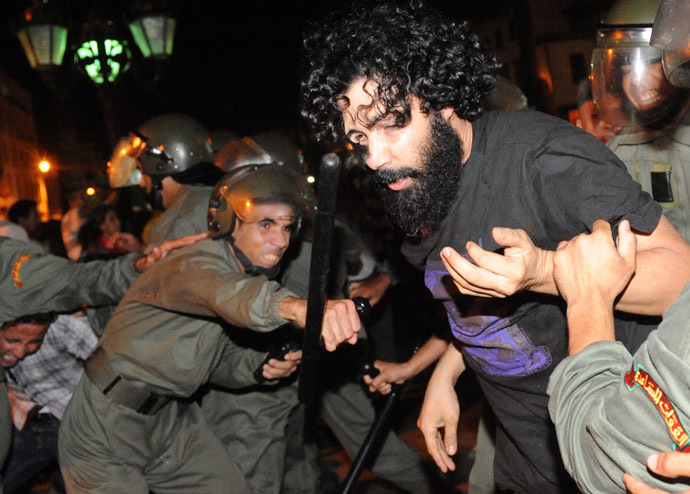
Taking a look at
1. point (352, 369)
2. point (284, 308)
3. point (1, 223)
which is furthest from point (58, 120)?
point (284, 308)

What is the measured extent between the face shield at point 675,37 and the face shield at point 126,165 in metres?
4.32

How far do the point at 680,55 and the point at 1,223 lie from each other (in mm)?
5030

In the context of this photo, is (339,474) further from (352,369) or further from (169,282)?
(169,282)

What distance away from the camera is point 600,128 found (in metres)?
4.22

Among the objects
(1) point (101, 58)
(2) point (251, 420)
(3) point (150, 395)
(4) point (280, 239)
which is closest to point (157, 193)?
(1) point (101, 58)

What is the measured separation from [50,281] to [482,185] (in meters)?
2.69

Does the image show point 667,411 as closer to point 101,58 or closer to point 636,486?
point 636,486

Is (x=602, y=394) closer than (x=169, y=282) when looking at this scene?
Yes

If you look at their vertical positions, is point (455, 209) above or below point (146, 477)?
above

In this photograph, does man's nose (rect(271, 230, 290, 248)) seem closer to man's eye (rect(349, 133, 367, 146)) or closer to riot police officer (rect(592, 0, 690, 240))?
man's eye (rect(349, 133, 367, 146))

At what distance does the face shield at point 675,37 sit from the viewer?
2.03m

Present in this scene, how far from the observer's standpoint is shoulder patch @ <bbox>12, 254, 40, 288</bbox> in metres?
3.68

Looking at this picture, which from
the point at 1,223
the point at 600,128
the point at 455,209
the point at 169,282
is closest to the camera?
the point at 455,209

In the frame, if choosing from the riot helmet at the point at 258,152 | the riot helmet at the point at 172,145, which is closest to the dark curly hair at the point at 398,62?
the riot helmet at the point at 258,152
